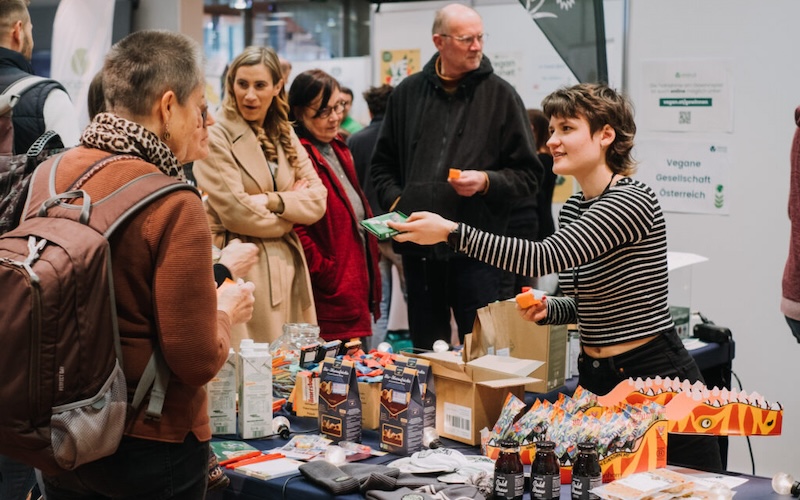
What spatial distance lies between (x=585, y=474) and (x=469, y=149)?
2152 mm

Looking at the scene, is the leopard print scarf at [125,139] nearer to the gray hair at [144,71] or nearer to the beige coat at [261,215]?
the gray hair at [144,71]

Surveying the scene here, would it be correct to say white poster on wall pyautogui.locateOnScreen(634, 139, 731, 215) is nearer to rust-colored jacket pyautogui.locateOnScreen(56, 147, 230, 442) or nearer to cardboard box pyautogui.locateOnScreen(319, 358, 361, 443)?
cardboard box pyautogui.locateOnScreen(319, 358, 361, 443)

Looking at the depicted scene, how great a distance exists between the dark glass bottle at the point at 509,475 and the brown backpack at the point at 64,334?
78cm

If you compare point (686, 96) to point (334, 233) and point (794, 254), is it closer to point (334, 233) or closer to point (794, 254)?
point (794, 254)

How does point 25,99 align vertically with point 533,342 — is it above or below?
above

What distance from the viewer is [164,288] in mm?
1707

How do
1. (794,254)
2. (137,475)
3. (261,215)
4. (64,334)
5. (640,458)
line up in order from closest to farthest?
1. (64,334)
2. (137,475)
3. (640,458)
4. (794,254)
5. (261,215)

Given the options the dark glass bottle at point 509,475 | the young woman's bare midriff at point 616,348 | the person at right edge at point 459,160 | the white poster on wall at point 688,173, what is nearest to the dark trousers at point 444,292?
the person at right edge at point 459,160

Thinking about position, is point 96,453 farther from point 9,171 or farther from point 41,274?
point 9,171

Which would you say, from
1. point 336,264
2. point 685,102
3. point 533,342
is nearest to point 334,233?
point 336,264

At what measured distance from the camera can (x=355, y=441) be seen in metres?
2.42

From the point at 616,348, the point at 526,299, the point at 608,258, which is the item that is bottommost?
the point at 616,348

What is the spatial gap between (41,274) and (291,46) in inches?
323

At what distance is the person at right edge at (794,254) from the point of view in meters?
3.29
